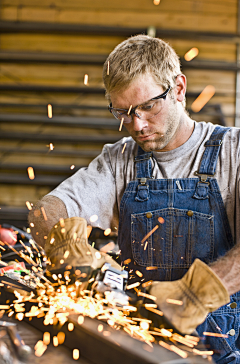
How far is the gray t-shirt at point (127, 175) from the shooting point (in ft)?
4.30

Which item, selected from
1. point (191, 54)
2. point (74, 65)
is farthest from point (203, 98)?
point (74, 65)

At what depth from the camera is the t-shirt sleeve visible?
145cm

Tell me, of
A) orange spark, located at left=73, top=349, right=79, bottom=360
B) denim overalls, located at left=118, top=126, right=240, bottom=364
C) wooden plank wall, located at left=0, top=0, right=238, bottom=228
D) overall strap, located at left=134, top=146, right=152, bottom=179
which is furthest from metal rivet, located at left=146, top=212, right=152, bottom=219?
wooden plank wall, located at left=0, top=0, right=238, bottom=228

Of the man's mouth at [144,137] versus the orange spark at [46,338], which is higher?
the man's mouth at [144,137]

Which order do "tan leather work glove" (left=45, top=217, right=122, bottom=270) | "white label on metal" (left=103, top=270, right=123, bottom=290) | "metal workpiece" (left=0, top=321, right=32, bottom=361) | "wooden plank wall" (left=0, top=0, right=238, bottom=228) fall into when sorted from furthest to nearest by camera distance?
"wooden plank wall" (left=0, top=0, right=238, bottom=228)
"tan leather work glove" (left=45, top=217, right=122, bottom=270)
"white label on metal" (left=103, top=270, right=123, bottom=290)
"metal workpiece" (left=0, top=321, right=32, bottom=361)

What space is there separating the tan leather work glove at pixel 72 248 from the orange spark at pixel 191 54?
2908 mm

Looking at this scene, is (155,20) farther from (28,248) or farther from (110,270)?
(110,270)

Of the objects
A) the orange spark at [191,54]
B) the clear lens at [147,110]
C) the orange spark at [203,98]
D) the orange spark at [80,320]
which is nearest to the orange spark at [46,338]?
the orange spark at [80,320]

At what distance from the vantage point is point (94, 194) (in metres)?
1.49

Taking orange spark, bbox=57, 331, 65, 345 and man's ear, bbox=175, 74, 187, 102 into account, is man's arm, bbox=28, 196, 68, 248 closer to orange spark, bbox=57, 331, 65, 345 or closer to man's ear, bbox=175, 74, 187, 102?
orange spark, bbox=57, 331, 65, 345

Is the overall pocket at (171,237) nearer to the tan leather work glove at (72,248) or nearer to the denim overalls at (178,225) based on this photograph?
the denim overalls at (178,225)

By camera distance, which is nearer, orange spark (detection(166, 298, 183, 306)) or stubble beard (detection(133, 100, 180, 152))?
orange spark (detection(166, 298, 183, 306))

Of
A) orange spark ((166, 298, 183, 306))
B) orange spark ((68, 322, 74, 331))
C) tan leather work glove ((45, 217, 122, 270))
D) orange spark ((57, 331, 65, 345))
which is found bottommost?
orange spark ((57, 331, 65, 345))

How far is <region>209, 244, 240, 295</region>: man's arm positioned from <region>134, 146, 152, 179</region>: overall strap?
50cm
